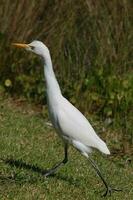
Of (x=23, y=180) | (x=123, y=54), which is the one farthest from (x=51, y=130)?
(x=23, y=180)

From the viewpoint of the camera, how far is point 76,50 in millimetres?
8984

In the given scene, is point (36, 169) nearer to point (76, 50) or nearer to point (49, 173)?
point (49, 173)

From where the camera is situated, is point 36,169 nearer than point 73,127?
No

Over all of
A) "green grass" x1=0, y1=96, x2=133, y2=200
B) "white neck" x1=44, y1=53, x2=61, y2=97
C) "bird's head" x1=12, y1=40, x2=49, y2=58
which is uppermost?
"bird's head" x1=12, y1=40, x2=49, y2=58

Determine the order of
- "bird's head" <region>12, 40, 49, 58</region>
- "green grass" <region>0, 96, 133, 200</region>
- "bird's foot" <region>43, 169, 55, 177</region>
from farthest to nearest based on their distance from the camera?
"bird's foot" <region>43, 169, 55, 177</region>
"bird's head" <region>12, 40, 49, 58</region>
"green grass" <region>0, 96, 133, 200</region>

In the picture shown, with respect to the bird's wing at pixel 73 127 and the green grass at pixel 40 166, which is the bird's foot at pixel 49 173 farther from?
the bird's wing at pixel 73 127

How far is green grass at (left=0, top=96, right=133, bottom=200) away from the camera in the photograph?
580 centimetres

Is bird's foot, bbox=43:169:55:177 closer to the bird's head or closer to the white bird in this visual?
the white bird

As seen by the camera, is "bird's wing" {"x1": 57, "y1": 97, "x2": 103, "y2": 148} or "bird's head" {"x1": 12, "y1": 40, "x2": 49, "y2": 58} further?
"bird's head" {"x1": 12, "y1": 40, "x2": 49, "y2": 58}

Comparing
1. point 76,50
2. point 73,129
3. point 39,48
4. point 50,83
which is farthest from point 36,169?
point 76,50

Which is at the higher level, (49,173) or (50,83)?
(50,83)

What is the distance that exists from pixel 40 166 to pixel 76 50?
269cm

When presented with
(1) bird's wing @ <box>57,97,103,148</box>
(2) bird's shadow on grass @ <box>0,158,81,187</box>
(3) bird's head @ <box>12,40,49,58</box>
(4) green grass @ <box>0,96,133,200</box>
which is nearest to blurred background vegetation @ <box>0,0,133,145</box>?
(4) green grass @ <box>0,96,133,200</box>

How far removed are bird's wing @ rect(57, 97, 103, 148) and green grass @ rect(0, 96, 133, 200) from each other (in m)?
0.41
